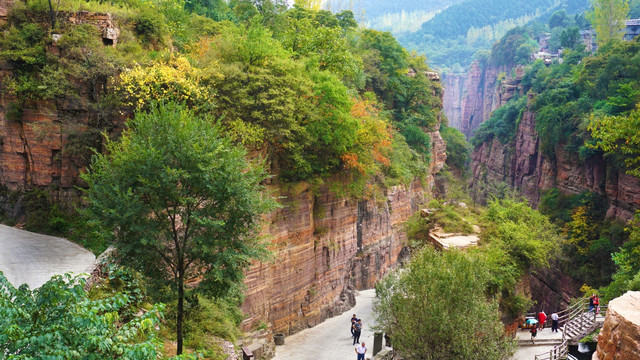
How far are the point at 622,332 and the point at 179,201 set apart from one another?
1143 cm

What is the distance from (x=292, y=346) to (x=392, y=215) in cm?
1620

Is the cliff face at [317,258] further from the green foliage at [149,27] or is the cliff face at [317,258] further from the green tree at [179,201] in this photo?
the green foliage at [149,27]

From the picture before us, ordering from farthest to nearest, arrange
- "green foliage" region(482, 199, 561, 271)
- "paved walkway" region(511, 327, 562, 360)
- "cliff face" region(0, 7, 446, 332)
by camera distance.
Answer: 1. "green foliage" region(482, 199, 561, 271)
2. "paved walkway" region(511, 327, 562, 360)
3. "cliff face" region(0, 7, 446, 332)

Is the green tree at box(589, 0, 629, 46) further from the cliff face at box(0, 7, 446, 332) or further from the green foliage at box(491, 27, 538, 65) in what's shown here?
the cliff face at box(0, 7, 446, 332)

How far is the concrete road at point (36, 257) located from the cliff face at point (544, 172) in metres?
40.5

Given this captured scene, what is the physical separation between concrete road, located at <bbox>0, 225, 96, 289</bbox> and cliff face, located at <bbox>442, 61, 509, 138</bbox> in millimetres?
97849

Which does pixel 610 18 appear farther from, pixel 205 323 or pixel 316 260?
pixel 205 323

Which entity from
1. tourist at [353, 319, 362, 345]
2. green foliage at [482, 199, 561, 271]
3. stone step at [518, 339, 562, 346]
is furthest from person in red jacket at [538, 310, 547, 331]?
tourist at [353, 319, 362, 345]

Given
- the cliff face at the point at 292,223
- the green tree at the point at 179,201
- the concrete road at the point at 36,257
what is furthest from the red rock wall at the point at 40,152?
the green tree at the point at 179,201

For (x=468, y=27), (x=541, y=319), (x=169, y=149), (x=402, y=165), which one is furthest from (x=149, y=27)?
(x=468, y=27)

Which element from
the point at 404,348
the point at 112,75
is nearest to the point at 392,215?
the point at 404,348

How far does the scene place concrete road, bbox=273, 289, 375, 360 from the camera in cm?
2368

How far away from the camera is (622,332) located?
12188mm

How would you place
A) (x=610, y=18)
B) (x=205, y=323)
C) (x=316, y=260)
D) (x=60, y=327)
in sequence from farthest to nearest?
(x=610, y=18) → (x=316, y=260) → (x=205, y=323) → (x=60, y=327)
